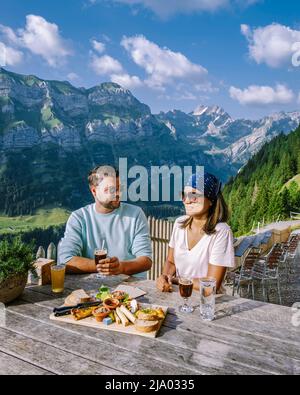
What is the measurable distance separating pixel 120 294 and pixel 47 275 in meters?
0.68

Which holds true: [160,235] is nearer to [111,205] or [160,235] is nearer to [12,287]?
[111,205]

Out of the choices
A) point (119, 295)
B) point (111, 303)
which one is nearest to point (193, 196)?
point (119, 295)

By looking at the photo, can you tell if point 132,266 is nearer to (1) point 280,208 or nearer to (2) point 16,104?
(1) point 280,208

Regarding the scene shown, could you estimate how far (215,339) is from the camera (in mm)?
1804

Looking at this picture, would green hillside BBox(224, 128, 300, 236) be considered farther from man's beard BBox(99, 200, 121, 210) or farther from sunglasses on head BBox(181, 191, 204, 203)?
sunglasses on head BBox(181, 191, 204, 203)

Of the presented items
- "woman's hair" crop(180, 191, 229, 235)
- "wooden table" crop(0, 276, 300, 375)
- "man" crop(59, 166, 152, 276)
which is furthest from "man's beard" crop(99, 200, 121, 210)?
"wooden table" crop(0, 276, 300, 375)

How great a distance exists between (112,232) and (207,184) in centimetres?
107

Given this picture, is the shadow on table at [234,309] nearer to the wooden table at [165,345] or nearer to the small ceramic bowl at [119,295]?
the wooden table at [165,345]

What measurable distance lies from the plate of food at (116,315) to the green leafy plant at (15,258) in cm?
41

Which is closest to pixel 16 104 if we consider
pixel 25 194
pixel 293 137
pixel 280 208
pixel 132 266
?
pixel 25 194

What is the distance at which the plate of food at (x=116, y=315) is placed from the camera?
187 cm

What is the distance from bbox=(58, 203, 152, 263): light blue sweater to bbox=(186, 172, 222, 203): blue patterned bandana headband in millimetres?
767

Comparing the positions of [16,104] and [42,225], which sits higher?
[16,104]

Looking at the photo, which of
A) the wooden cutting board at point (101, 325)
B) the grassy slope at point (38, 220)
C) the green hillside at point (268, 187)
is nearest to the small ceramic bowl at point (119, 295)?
the wooden cutting board at point (101, 325)
